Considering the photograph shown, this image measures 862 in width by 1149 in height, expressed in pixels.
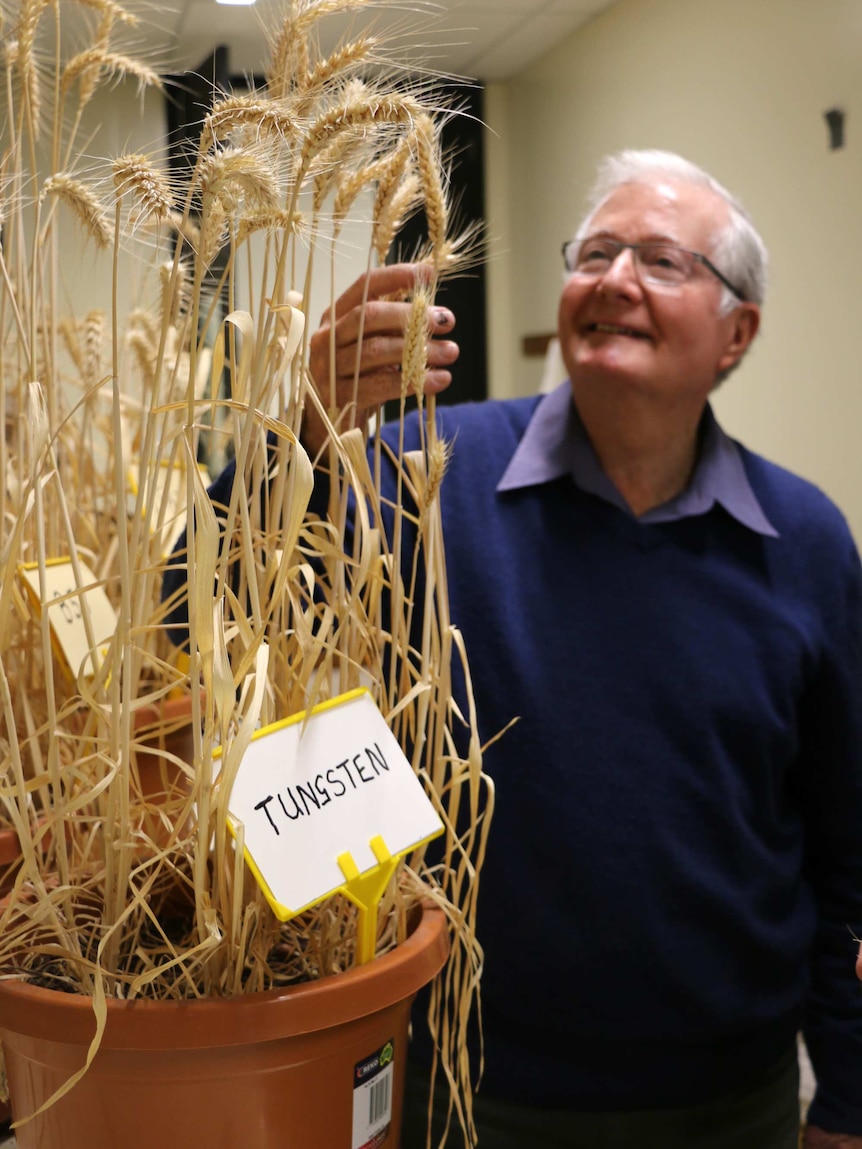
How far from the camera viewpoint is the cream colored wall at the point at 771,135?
249 cm

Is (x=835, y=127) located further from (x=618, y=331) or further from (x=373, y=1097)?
(x=373, y=1097)

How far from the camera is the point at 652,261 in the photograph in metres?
1.48

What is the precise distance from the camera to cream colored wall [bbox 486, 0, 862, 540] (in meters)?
2.49

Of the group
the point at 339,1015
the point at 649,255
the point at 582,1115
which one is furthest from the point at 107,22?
the point at 582,1115

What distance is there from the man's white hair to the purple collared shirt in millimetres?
241

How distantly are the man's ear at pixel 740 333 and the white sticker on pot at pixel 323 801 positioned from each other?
1126 mm

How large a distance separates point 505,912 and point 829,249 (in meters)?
1.94

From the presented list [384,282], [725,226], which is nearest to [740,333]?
[725,226]

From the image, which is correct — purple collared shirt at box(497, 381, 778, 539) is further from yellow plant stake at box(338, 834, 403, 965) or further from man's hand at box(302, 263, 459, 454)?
yellow plant stake at box(338, 834, 403, 965)

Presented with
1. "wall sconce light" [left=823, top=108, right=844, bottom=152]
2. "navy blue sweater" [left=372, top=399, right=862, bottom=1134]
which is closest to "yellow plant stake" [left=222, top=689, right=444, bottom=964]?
"navy blue sweater" [left=372, top=399, right=862, bottom=1134]

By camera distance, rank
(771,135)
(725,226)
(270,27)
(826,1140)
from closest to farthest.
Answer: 1. (270,27)
2. (826,1140)
3. (725,226)
4. (771,135)

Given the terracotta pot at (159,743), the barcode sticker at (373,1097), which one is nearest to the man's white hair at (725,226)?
the terracotta pot at (159,743)

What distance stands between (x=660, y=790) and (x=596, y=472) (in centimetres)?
43

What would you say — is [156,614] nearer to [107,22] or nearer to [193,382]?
[193,382]
